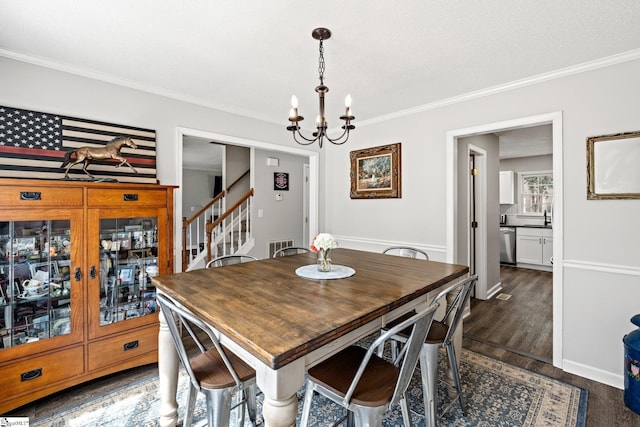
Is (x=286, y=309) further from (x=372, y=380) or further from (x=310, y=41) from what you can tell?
(x=310, y=41)

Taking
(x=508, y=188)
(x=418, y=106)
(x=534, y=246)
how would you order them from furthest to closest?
(x=508, y=188) < (x=534, y=246) < (x=418, y=106)

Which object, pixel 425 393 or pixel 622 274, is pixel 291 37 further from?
pixel 622 274

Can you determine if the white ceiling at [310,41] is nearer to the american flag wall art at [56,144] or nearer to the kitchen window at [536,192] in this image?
the american flag wall art at [56,144]

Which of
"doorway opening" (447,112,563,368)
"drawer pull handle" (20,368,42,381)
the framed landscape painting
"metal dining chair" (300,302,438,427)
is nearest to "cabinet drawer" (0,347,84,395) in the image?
"drawer pull handle" (20,368,42,381)

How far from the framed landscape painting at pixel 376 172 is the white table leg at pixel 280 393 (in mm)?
2956

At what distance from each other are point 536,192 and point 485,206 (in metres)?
3.87

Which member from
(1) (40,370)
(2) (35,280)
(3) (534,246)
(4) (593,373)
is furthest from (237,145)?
(3) (534,246)

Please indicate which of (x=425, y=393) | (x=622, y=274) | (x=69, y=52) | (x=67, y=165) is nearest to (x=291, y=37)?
(x=69, y=52)

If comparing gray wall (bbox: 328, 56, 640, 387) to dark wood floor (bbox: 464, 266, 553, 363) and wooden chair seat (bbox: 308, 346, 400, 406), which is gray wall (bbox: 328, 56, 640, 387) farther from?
wooden chair seat (bbox: 308, 346, 400, 406)

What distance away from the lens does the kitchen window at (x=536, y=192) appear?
6816mm

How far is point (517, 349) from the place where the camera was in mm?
2875

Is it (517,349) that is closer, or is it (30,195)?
(30,195)

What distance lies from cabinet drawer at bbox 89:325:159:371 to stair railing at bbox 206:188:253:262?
2.26 meters

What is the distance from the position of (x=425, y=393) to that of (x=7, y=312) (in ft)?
8.75
